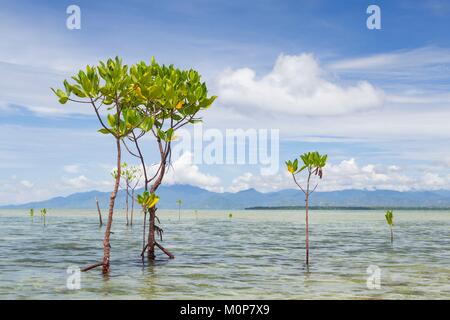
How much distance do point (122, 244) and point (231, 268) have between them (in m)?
17.9

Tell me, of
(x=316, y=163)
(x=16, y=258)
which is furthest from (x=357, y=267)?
(x=16, y=258)

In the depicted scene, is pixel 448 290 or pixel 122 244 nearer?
pixel 448 290

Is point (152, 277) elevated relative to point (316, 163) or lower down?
lower down

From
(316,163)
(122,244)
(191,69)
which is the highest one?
(191,69)

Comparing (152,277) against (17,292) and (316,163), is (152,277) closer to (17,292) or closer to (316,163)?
(17,292)

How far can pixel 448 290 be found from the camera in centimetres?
2325

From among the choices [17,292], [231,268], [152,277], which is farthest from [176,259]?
[17,292]

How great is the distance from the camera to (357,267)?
31.3m

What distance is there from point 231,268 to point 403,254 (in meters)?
15.2
